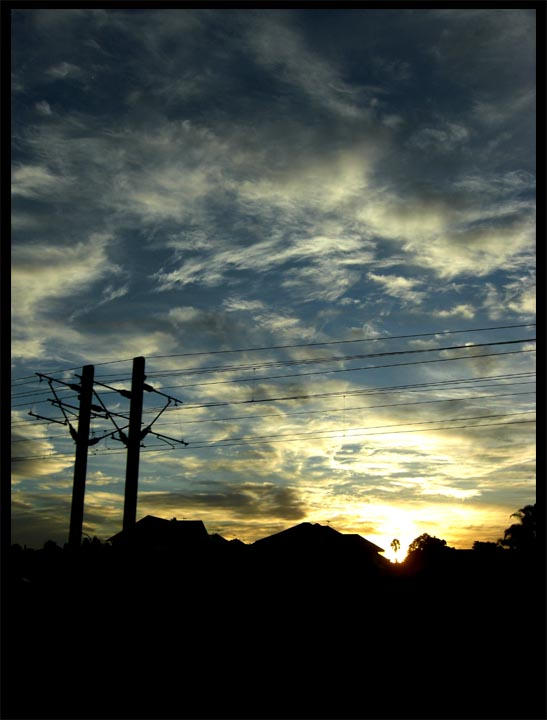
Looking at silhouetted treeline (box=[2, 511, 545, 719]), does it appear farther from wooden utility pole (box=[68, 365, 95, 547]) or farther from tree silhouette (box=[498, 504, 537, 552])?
tree silhouette (box=[498, 504, 537, 552])

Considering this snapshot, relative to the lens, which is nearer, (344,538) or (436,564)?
(436,564)

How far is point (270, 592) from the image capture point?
15.1 metres

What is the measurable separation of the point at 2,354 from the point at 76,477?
18.3 meters

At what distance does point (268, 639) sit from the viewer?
14.1 m

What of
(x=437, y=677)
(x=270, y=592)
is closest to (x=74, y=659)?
(x=270, y=592)

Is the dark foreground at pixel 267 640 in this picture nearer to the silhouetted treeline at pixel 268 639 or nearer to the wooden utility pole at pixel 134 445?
the silhouetted treeline at pixel 268 639

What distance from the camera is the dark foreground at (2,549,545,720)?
1258 centimetres

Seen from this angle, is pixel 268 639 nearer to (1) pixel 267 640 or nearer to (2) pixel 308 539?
(1) pixel 267 640

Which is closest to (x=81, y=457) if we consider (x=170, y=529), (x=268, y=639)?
(x=268, y=639)

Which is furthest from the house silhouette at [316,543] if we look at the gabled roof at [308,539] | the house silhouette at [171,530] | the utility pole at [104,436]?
the utility pole at [104,436]

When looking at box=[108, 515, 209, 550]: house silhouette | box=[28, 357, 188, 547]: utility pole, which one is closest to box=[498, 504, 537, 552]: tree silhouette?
box=[108, 515, 209, 550]: house silhouette

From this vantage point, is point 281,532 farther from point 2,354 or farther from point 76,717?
point 2,354

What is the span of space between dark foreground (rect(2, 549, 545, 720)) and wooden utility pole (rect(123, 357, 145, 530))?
16.1 ft

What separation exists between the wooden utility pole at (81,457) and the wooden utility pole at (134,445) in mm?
2699
